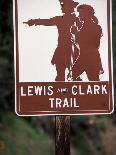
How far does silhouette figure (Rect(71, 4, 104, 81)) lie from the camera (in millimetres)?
3041

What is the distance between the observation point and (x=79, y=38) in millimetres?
3047

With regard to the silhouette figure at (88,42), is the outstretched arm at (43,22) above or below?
above

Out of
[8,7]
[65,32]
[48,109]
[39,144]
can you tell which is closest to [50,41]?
[65,32]

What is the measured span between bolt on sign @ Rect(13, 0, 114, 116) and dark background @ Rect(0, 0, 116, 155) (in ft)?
14.5

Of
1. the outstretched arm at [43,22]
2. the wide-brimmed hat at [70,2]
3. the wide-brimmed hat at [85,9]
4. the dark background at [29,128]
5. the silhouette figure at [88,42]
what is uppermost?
the wide-brimmed hat at [70,2]

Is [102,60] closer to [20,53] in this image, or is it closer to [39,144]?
[20,53]

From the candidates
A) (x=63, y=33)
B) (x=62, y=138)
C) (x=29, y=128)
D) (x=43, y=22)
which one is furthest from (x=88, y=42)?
(x=29, y=128)

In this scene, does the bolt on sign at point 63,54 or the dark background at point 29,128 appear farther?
the dark background at point 29,128

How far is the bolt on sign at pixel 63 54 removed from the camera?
3041mm

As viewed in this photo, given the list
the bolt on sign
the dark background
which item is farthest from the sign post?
the dark background

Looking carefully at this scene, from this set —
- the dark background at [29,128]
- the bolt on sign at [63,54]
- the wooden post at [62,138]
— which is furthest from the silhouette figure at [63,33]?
the dark background at [29,128]

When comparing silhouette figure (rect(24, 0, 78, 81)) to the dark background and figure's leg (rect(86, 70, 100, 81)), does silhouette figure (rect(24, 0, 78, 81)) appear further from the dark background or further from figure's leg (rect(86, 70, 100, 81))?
the dark background

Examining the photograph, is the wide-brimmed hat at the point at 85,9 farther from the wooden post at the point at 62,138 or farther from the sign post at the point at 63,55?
the wooden post at the point at 62,138

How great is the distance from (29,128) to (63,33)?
530 centimetres
